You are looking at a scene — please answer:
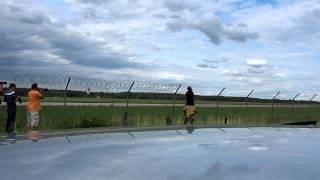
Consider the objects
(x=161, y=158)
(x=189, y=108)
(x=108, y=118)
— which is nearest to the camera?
(x=161, y=158)

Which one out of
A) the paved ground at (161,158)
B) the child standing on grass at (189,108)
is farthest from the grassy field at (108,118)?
the paved ground at (161,158)

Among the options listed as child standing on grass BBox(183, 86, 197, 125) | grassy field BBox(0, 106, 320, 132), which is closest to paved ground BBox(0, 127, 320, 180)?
grassy field BBox(0, 106, 320, 132)

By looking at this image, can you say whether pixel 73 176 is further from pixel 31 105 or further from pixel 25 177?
pixel 31 105

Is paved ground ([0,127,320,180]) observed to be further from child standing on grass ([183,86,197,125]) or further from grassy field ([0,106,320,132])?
child standing on grass ([183,86,197,125])

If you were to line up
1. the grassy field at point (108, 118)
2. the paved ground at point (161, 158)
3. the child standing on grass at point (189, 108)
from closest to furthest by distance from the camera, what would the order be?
the paved ground at point (161, 158) < the grassy field at point (108, 118) < the child standing on grass at point (189, 108)

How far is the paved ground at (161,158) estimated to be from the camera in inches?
132

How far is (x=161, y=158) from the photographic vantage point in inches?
156

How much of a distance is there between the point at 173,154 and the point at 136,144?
64cm

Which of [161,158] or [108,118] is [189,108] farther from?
[161,158]

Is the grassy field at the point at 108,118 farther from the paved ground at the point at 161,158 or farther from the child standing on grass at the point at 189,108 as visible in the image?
the paved ground at the point at 161,158

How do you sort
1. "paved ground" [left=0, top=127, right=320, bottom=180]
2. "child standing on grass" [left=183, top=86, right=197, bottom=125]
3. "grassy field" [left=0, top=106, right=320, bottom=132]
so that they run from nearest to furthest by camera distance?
"paved ground" [left=0, top=127, right=320, bottom=180], "grassy field" [left=0, top=106, right=320, bottom=132], "child standing on grass" [left=183, top=86, right=197, bottom=125]

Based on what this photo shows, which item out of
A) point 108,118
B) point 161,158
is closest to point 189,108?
point 108,118

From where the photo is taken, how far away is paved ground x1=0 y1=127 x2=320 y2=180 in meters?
3.35

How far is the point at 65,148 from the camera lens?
14.6 ft
